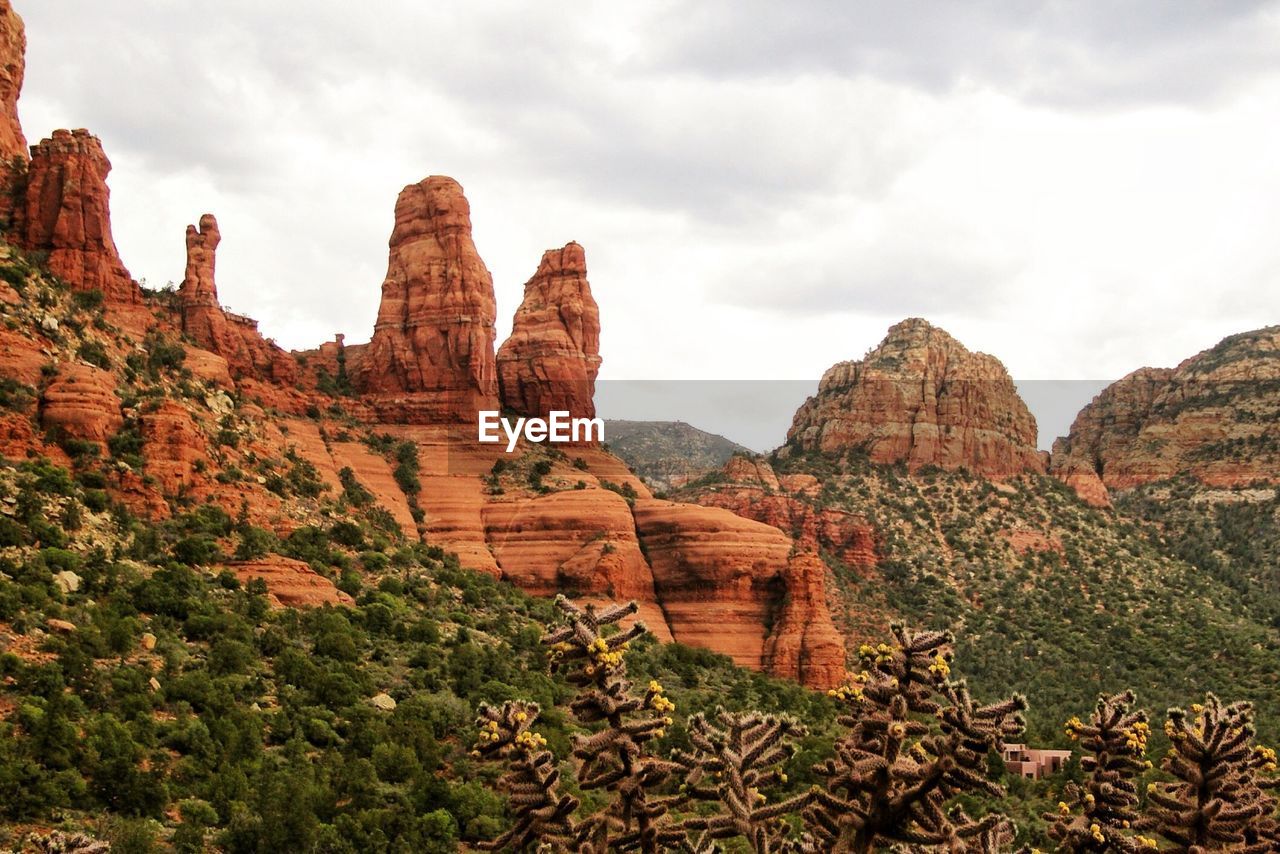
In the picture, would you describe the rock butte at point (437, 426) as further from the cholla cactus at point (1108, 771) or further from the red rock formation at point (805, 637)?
the cholla cactus at point (1108, 771)

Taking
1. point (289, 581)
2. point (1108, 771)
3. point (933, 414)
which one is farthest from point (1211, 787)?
point (933, 414)

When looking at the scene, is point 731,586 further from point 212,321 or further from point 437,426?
point 212,321

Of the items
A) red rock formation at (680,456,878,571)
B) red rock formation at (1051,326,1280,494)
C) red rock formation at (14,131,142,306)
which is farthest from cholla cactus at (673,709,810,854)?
red rock formation at (1051,326,1280,494)

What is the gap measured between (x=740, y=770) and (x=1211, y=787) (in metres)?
4.55

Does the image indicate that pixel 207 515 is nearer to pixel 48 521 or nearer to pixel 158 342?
pixel 48 521

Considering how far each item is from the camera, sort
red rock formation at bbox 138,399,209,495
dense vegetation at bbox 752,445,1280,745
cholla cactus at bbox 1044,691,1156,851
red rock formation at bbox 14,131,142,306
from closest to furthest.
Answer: cholla cactus at bbox 1044,691,1156,851, red rock formation at bbox 138,399,209,495, red rock formation at bbox 14,131,142,306, dense vegetation at bbox 752,445,1280,745

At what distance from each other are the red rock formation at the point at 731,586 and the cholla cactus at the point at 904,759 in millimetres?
60257

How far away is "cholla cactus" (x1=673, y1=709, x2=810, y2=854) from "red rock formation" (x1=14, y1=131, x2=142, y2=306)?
5884cm

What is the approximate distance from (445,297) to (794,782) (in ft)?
165

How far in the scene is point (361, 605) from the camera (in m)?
54.6

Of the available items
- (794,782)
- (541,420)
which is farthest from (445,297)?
(794,782)

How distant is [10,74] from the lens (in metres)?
67.2

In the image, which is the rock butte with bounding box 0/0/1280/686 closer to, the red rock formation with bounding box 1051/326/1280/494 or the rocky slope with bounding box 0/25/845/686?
the rocky slope with bounding box 0/25/845/686

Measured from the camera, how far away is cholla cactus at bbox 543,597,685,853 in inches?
450
